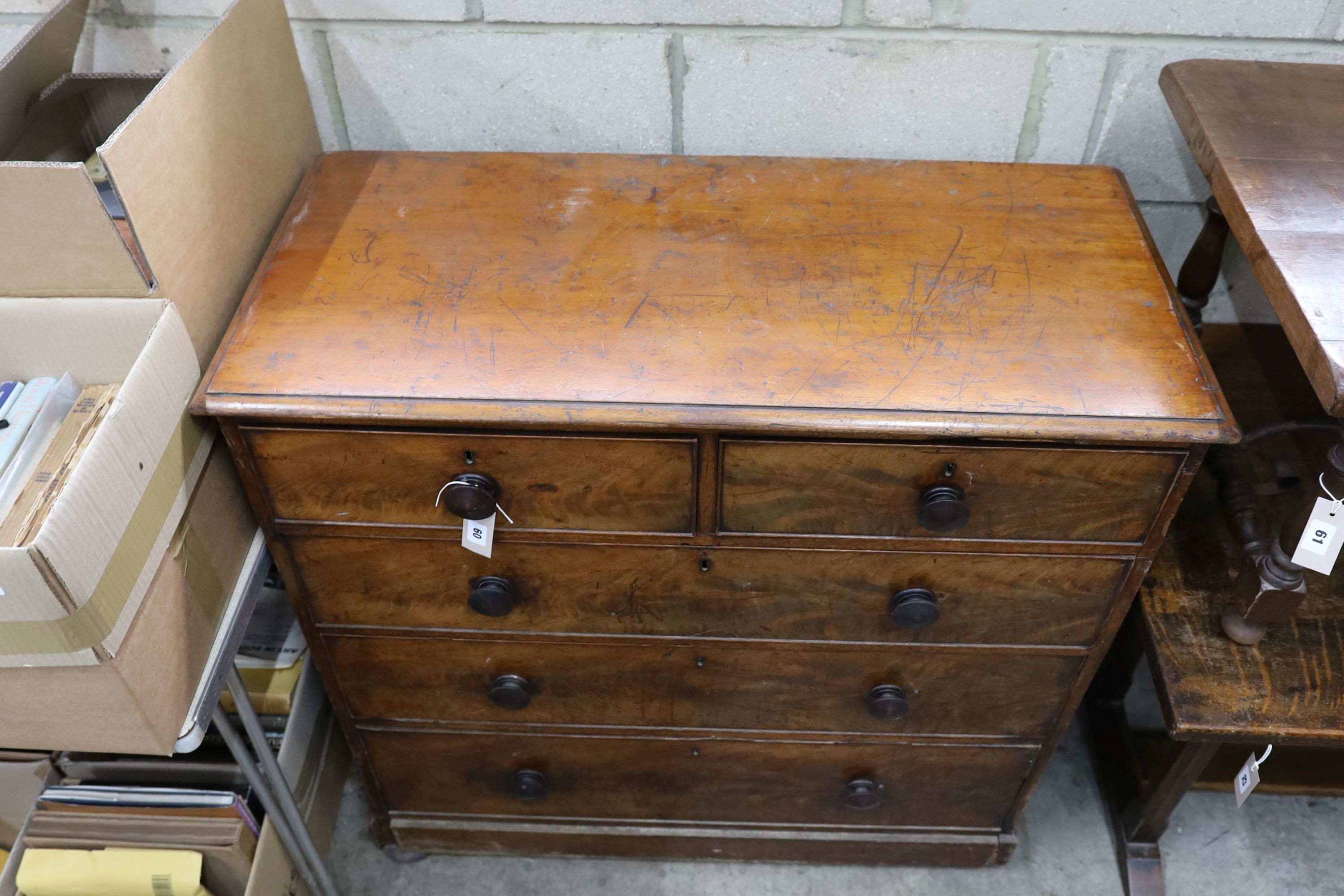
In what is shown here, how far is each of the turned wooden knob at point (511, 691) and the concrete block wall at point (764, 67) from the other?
0.84 meters

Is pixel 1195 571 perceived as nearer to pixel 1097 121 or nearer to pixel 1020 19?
pixel 1097 121

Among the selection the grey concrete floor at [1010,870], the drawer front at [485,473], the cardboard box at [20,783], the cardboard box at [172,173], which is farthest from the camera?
the grey concrete floor at [1010,870]

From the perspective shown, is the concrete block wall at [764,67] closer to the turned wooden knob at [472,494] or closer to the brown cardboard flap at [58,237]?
the brown cardboard flap at [58,237]

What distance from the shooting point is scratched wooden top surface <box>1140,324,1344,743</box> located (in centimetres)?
138

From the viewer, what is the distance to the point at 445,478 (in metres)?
1.18

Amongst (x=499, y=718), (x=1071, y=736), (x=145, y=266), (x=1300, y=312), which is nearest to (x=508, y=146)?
(x=145, y=266)

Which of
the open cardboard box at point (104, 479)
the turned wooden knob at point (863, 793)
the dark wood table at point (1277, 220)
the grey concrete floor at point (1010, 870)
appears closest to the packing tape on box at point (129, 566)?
the open cardboard box at point (104, 479)

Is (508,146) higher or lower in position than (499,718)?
higher

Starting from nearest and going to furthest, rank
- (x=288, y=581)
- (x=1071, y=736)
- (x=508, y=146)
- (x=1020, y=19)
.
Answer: (x=288, y=581), (x=1020, y=19), (x=508, y=146), (x=1071, y=736)

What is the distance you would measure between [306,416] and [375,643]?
0.44 m

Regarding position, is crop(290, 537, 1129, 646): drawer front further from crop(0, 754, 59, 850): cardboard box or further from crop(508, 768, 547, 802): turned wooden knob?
crop(0, 754, 59, 850): cardboard box

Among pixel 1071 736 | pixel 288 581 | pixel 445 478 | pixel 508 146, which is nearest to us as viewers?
pixel 445 478

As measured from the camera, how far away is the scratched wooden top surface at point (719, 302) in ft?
3.60

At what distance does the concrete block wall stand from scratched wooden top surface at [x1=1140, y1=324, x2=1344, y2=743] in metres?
0.37
